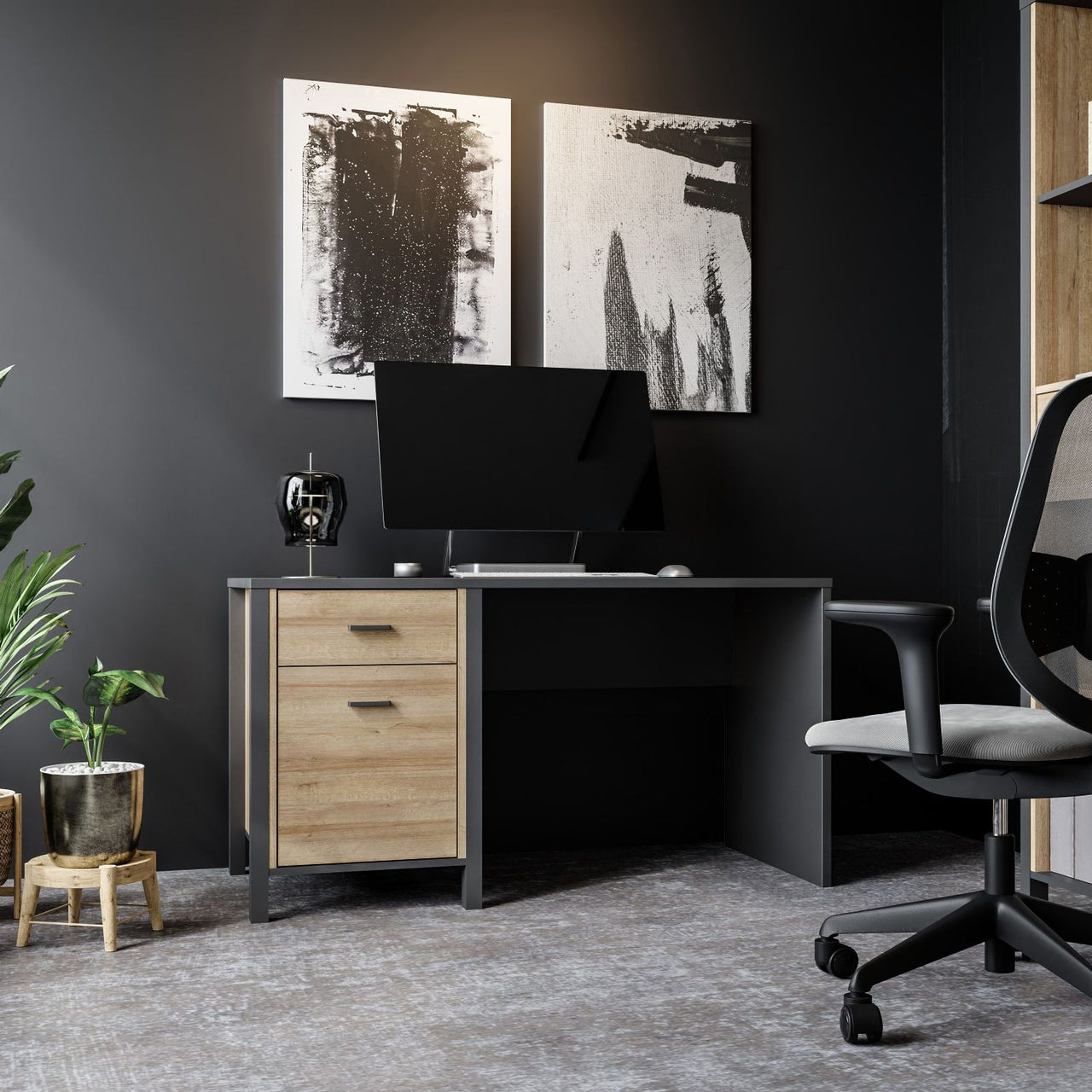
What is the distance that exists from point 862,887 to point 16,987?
1.95 m

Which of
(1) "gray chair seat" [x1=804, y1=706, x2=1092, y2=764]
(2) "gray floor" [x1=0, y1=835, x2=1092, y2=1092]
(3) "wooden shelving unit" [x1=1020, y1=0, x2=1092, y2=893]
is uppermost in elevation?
(3) "wooden shelving unit" [x1=1020, y1=0, x2=1092, y2=893]

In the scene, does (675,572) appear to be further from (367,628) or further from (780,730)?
(367,628)

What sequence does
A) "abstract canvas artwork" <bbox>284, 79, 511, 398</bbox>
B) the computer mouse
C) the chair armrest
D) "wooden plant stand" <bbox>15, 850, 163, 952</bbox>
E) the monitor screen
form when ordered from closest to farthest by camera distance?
the chair armrest, "wooden plant stand" <bbox>15, 850, 163, 952</bbox>, the computer mouse, the monitor screen, "abstract canvas artwork" <bbox>284, 79, 511, 398</bbox>

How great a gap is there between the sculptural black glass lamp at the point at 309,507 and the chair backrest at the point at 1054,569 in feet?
5.73

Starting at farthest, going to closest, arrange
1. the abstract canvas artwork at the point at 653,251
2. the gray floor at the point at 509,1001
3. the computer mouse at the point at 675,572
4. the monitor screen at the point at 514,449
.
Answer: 1. the abstract canvas artwork at the point at 653,251
2. the monitor screen at the point at 514,449
3. the computer mouse at the point at 675,572
4. the gray floor at the point at 509,1001

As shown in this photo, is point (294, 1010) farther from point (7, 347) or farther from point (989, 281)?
point (989, 281)

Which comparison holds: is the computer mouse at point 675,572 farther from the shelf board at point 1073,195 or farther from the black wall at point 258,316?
the shelf board at point 1073,195

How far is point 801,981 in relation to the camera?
7.57ft

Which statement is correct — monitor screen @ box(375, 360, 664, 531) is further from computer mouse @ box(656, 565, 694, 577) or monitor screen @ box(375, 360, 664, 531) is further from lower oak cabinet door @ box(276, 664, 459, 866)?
lower oak cabinet door @ box(276, 664, 459, 866)

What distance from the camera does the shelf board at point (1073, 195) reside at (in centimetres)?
276

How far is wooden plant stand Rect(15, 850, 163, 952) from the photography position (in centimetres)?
254

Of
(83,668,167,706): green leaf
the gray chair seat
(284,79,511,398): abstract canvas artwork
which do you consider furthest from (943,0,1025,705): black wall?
(83,668,167,706): green leaf

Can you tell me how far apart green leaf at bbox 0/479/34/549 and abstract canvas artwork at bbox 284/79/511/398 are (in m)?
0.81

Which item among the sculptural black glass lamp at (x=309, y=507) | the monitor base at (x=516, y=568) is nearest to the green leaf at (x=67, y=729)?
the sculptural black glass lamp at (x=309, y=507)
